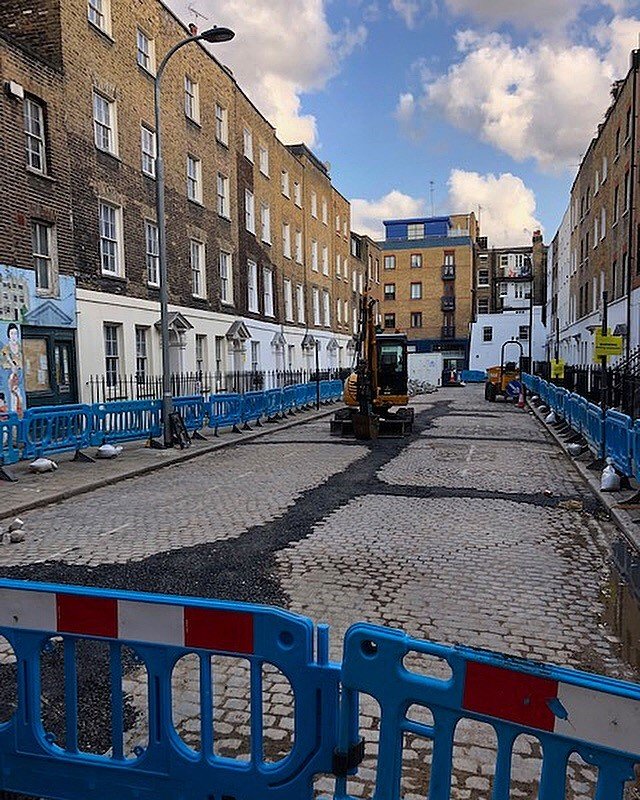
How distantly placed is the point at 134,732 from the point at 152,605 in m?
1.26

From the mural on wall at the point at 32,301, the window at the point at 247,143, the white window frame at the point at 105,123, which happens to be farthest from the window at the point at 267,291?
the mural on wall at the point at 32,301

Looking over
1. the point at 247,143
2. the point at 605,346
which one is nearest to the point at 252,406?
the point at 605,346

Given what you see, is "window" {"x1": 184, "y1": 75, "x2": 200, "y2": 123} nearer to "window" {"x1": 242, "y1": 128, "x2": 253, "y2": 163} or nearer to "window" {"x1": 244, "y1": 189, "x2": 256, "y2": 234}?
"window" {"x1": 242, "y1": 128, "x2": 253, "y2": 163}

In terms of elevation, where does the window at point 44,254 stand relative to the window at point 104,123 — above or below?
below

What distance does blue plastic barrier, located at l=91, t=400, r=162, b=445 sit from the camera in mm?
13781

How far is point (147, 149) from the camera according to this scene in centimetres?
2022

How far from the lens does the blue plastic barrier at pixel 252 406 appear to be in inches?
779

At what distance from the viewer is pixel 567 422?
17.6 m

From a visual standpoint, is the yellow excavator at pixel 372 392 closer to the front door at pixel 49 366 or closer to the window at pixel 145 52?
the front door at pixel 49 366

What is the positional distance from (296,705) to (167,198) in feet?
69.1

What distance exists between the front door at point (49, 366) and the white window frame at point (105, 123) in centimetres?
585

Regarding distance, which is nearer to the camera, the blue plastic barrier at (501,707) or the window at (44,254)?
the blue plastic barrier at (501,707)

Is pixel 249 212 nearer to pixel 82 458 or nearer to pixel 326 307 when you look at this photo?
pixel 326 307

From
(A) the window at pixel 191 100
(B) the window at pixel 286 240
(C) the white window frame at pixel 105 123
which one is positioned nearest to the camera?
(C) the white window frame at pixel 105 123
